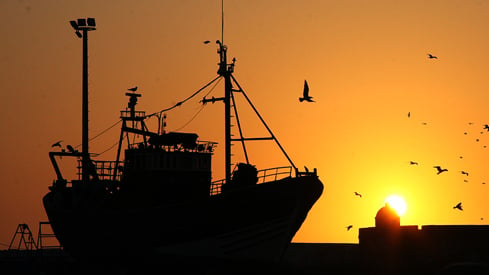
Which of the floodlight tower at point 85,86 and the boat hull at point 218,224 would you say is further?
the floodlight tower at point 85,86

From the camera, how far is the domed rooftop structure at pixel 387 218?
13150 cm

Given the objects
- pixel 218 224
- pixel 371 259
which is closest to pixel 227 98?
pixel 218 224

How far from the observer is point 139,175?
84.1 meters

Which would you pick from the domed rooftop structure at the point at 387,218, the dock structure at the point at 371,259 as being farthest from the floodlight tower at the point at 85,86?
the domed rooftop structure at the point at 387,218

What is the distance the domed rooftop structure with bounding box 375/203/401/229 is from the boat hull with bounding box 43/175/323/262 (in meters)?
49.3

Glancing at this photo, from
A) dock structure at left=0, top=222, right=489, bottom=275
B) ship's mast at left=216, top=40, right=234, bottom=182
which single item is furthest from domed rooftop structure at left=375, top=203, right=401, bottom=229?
ship's mast at left=216, top=40, right=234, bottom=182

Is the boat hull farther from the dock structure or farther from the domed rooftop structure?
the domed rooftop structure

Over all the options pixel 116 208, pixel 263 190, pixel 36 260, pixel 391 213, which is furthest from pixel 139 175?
pixel 391 213

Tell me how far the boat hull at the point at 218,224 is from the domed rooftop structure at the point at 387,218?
4929cm

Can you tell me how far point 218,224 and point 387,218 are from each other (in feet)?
185

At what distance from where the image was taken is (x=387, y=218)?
13312 centimetres

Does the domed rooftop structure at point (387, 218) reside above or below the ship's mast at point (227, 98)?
below

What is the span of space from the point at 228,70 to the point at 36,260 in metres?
31.6

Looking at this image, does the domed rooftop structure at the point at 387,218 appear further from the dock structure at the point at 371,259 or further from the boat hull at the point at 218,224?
the boat hull at the point at 218,224
